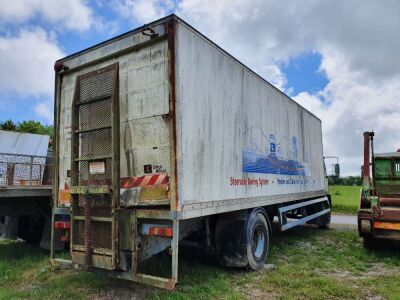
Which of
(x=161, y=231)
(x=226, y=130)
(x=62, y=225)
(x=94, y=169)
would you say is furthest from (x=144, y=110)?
(x=62, y=225)

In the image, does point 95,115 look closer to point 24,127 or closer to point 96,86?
point 96,86

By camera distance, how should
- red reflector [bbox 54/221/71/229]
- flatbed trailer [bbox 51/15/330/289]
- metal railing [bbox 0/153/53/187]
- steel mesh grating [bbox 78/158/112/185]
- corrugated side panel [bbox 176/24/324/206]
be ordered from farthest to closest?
metal railing [bbox 0/153/53/187]
red reflector [bbox 54/221/71/229]
steel mesh grating [bbox 78/158/112/185]
corrugated side panel [bbox 176/24/324/206]
flatbed trailer [bbox 51/15/330/289]

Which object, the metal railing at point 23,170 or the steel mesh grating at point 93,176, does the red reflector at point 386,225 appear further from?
the metal railing at point 23,170

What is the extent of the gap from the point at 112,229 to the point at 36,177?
466cm

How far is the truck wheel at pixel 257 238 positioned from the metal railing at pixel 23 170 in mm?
4804

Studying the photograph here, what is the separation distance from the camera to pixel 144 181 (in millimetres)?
5168

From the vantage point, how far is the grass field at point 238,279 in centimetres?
546

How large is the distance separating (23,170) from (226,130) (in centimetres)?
499

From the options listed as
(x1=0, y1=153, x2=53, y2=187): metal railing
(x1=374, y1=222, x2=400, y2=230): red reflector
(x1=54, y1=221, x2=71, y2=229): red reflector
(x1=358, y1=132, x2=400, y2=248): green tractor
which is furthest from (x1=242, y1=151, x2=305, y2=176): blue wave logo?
(x1=0, y1=153, x2=53, y2=187): metal railing

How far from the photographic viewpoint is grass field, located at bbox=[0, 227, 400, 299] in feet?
17.9

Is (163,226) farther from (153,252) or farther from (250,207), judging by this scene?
(250,207)

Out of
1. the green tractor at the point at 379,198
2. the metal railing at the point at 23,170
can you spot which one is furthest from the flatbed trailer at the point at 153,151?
the green tractor at the point at 379,198

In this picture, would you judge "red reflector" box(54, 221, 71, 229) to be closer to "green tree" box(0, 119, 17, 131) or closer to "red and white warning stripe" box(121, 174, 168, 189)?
"red and white warning stripe" box(121, 174, 168, 189)

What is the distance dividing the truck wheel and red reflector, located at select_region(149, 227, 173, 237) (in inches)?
80.3
